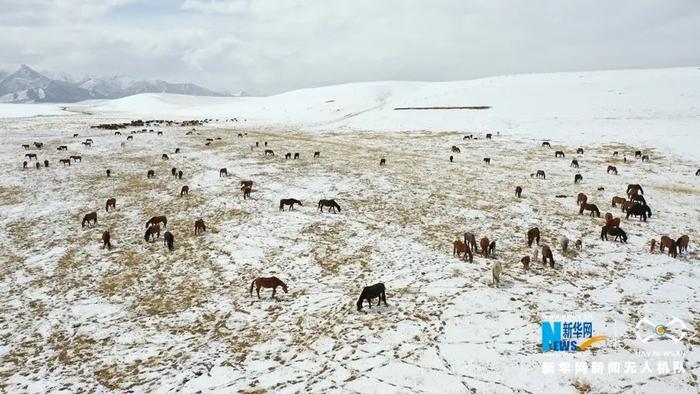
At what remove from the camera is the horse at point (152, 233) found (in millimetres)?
16516

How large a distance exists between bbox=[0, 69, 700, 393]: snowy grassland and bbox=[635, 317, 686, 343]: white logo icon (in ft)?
0.64

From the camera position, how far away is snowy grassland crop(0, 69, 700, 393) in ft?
29.6

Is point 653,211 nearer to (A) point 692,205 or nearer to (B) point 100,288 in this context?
(A) point 692,205

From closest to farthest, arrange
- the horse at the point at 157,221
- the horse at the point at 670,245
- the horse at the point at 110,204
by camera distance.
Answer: the horse at the point at 670,245, the horse at the point at 157,221, the horse at the point at 110,204

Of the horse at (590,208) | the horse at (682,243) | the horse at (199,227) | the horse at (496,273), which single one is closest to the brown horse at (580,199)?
the horse at (590,208)

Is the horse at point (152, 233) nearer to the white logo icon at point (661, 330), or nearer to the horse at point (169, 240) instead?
the horse at point (169, 240)

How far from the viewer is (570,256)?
1445 centimetres

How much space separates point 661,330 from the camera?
32.2ft

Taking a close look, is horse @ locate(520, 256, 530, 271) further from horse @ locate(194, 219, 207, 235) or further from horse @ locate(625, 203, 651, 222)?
horse @ locate(194, 219, 207, 235)

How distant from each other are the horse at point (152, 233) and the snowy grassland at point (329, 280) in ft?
1.51

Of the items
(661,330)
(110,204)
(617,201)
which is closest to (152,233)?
(110,204)

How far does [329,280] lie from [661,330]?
342 inches

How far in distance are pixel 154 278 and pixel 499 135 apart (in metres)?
41.4

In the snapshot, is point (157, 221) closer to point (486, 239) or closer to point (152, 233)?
point (152, 233)
